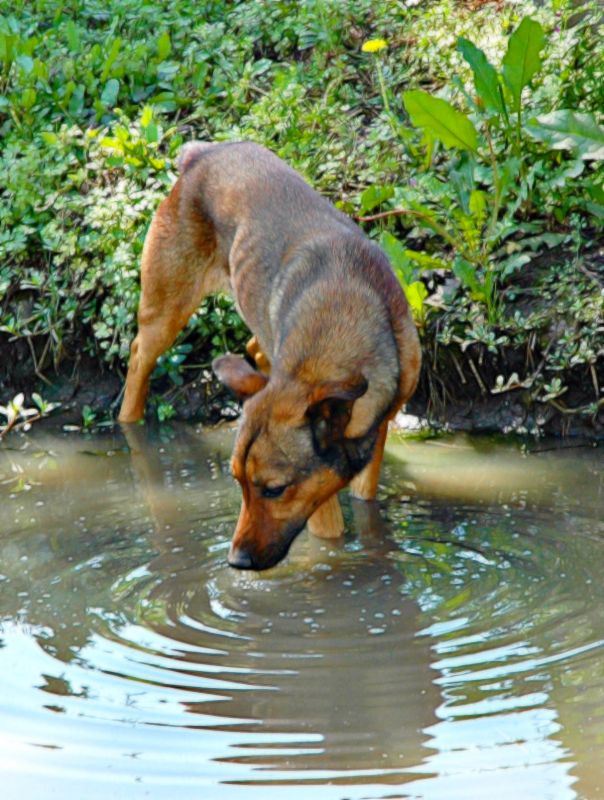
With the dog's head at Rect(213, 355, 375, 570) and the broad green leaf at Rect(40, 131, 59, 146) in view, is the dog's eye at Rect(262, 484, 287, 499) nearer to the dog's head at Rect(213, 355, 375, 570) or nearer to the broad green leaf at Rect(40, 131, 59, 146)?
the dog's head at Rect(213, 355, 375, 570)

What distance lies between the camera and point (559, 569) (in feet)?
18.3

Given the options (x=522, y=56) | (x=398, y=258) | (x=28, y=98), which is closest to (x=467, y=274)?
(x=398, y=258)

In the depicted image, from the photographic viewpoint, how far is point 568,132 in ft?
26.0

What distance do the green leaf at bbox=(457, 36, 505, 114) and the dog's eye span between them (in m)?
3.75

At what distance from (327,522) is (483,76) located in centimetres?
333

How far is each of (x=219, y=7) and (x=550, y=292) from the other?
4.81 m

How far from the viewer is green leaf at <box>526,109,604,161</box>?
7891mm

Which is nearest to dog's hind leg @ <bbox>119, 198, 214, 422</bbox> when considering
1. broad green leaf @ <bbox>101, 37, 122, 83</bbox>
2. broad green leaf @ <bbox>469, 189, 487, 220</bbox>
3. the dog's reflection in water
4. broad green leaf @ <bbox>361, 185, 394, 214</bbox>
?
broad green leaf @ <bbox>361, 185, 394, 214</bbox>

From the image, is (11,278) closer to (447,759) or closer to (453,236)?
(453,236)

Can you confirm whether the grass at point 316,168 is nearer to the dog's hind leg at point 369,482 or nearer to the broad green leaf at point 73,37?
the broad green leaf at point 73,37

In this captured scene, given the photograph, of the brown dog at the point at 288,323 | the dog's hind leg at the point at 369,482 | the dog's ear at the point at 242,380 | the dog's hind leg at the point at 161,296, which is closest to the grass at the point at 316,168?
the dog's hind leg at the point at 161,296

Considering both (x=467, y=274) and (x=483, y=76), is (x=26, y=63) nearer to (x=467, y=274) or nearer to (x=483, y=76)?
(x=483, y=76)

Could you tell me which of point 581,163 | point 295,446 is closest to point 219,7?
point 581,163

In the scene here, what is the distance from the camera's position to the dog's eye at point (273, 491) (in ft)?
17.6
